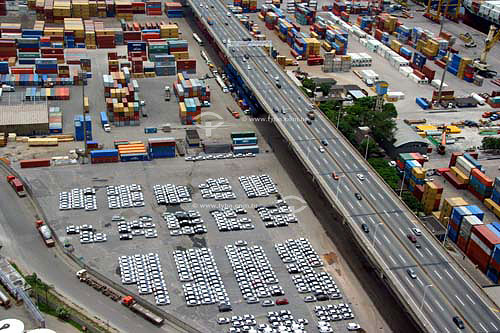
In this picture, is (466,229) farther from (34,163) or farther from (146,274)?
(34,163)

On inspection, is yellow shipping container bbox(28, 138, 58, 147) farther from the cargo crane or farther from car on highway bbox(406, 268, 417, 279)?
the cargo crane

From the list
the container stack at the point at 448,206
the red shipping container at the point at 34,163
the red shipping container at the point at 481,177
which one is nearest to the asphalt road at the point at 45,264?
the red shipping container at the point at 34,163

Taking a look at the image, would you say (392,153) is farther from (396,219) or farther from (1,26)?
(1,26)

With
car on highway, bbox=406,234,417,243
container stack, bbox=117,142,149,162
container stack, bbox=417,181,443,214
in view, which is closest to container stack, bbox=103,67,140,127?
container stack, bbox=117,142,149,162

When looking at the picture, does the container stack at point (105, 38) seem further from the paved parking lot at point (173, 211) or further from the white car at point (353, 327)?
the white car at point (353, 327)

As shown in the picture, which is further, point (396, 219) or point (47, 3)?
point (47, 3)

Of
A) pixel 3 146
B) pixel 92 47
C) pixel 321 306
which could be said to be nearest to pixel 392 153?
pixel 321 306
